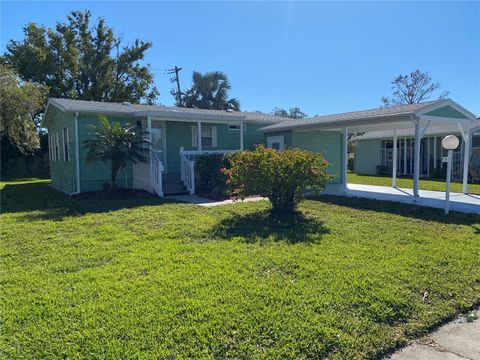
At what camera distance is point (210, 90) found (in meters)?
26.7

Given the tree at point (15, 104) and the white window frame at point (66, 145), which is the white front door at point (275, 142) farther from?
the tree at point (15, 104)

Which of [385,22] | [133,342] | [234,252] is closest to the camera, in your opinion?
[133,342]

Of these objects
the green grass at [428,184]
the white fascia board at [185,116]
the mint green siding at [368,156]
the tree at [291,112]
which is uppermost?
the tree at [291,112]

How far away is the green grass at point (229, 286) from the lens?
2.77 m

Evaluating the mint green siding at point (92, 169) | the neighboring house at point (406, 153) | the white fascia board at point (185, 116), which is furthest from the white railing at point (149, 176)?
the neighboring house at point (406, 153)

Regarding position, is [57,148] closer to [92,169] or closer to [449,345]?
[92,169]

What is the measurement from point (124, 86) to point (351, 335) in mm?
30153

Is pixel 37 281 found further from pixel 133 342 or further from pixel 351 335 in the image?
pixel 351 335

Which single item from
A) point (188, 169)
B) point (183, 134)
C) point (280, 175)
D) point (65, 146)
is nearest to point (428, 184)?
point (188, 169)

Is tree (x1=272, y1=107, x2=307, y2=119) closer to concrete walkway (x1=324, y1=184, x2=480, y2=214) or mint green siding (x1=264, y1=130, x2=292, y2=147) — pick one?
mint green siding (x1=264, y1=130, x2=292, y2=147)

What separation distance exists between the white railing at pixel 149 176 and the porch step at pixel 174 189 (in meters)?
0.56

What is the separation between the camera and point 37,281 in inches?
156

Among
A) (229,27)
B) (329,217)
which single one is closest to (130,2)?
(229,27)

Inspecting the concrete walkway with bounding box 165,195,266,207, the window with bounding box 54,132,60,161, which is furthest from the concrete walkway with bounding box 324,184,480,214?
the window with bounding box 54,132,60,161
